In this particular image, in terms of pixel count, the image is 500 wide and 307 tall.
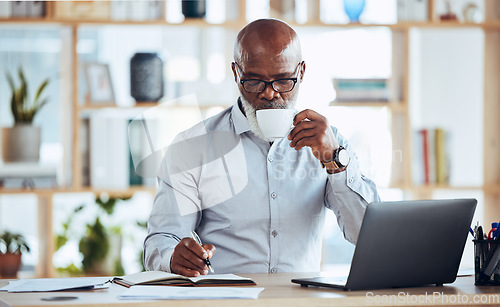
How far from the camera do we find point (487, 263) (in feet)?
4.75

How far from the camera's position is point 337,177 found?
1.84 meters

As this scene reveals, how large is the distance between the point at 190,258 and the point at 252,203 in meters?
0.50

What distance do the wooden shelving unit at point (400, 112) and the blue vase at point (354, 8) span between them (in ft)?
0.17

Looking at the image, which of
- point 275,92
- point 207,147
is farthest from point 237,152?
point 275,92

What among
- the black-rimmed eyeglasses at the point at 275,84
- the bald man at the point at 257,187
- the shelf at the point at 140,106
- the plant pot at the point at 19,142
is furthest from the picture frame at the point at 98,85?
the black-rimmed eyeglasses at the point at 275,84

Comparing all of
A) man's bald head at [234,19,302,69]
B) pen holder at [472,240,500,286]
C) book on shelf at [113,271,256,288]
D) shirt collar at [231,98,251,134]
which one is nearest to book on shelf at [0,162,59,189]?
shirt collar at [231,98,251,134]

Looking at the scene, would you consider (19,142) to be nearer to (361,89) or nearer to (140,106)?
(140,106)

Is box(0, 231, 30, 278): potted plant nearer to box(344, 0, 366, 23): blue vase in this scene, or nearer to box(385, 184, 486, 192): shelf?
box(385, 184, 486, 192): shelf

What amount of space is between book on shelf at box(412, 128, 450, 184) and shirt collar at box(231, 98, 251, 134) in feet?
5.21

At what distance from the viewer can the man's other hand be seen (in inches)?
59.5

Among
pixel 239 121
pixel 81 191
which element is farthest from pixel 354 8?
pixel 81 191

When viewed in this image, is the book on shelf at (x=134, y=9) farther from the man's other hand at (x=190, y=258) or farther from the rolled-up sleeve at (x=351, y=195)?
the man's other hand at (x=190, y=258)

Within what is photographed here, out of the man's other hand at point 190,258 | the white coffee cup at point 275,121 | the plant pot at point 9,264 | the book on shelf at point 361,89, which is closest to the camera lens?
the man's other hand at point 190,258

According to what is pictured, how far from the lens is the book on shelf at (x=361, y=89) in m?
3.38
